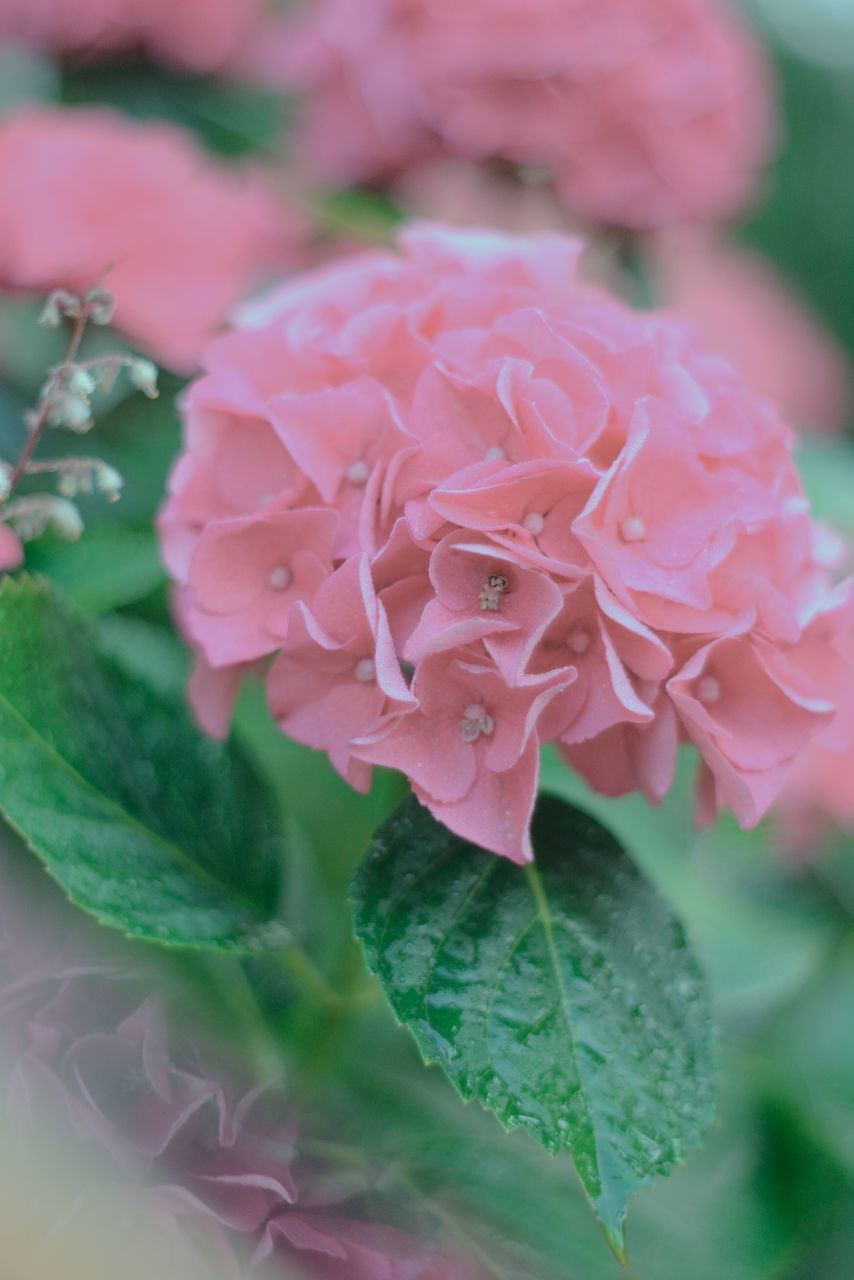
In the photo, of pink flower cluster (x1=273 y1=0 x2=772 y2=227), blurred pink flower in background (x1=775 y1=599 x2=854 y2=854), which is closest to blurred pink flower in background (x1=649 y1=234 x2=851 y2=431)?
pink flower cluster (x1=273 y1=0 x2=772 y2=227)

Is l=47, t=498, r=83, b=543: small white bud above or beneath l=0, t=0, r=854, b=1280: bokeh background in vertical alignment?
above

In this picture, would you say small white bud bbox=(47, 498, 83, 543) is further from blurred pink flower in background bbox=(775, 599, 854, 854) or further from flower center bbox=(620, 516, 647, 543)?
blurred pink flower in background bbox=(775, 599, 854, 854)

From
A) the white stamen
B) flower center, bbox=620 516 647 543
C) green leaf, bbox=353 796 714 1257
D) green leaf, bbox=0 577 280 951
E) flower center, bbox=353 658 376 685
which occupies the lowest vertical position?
green leaf, bbox=0 577 280 951

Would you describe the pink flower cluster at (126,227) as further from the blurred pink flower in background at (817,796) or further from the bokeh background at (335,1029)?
the blurred pink flower in background at (817,796)

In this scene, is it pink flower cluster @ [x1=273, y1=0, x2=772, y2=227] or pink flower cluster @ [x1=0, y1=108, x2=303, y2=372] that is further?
pink flower cluster @ [x1=273, y1=0, x2=772, y2=227]

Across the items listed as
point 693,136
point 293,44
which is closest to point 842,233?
point 693,136

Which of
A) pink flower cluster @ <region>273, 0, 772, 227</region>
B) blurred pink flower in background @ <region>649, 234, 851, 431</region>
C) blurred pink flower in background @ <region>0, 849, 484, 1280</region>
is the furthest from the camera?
blurred pink flower in background @ <region>649, 234, 851, 431</region>

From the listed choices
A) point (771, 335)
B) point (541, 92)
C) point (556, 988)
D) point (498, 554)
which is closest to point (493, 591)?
point (498, 554)

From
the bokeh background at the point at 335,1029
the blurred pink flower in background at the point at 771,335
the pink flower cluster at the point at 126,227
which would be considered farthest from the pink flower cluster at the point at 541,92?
the blurred pink flower in background at the point at 771,335
